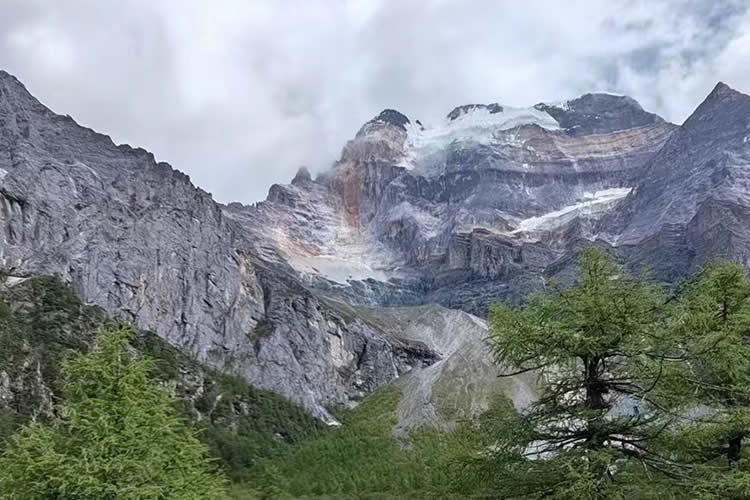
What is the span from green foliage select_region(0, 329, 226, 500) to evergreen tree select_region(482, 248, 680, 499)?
6441 mm

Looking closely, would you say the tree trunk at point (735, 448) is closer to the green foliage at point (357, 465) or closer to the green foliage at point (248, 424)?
the green foliage at point (357, 465)

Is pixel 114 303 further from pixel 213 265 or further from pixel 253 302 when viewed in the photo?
pixel 253 302

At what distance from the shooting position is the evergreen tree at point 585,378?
11781 mm

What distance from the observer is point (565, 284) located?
1324 cm

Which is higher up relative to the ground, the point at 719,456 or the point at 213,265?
the point at 213,265

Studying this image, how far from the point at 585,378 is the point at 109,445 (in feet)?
30.4

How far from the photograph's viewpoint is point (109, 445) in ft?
44.1

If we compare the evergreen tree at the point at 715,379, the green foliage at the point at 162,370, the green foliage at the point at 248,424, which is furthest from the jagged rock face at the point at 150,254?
the evergreen tree at the point at 715,379

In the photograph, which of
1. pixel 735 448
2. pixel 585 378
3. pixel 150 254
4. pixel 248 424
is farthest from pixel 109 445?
pixel 150 254

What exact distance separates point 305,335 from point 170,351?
161ft

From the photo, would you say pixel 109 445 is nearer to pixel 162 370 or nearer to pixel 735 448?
pixel 735 448

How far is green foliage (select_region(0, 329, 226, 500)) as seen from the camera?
12805 mm

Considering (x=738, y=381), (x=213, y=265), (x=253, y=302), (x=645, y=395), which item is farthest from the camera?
(x=253, y=302)

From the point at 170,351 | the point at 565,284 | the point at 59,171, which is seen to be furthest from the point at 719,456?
the point at 59,171
